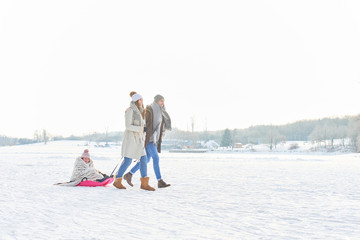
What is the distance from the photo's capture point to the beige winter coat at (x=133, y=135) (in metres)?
7.14

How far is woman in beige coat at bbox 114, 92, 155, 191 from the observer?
7141 millimetres

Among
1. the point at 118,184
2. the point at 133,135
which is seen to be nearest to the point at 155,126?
the point at 133,135

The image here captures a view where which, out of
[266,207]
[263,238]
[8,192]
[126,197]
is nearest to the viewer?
[263,238]

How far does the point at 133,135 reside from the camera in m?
7.23

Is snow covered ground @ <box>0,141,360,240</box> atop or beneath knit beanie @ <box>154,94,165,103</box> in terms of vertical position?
beneath

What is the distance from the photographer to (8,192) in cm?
682

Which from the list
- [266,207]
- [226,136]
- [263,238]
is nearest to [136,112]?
[266,207]

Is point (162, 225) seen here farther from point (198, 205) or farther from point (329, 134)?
point (329, 134)

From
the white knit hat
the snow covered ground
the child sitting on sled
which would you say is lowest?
the snow covered ground

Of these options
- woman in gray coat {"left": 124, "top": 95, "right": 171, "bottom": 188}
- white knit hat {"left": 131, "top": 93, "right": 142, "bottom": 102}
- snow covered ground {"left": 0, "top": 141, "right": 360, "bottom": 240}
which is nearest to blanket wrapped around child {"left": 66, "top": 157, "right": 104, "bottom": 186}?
snow covered ground {"left": 0, "top": 141, "right": 360, "bottom": 240}

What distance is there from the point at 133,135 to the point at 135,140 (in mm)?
113

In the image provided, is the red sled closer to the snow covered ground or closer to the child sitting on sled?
the child sitting on sled

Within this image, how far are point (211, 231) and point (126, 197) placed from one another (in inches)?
107

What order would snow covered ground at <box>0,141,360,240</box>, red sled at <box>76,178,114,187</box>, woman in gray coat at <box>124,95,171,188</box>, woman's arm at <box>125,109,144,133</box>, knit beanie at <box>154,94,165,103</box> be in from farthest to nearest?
red sled at <box>76,178,114,187</box>, knit beanie at <box>154,94,165,103</box>, woman in gray coat at <box>124,95,171,188</box>, woman's arm at <box>125,109,144,133</box>, snow covered ground at <box>0,141,360,240</box>
